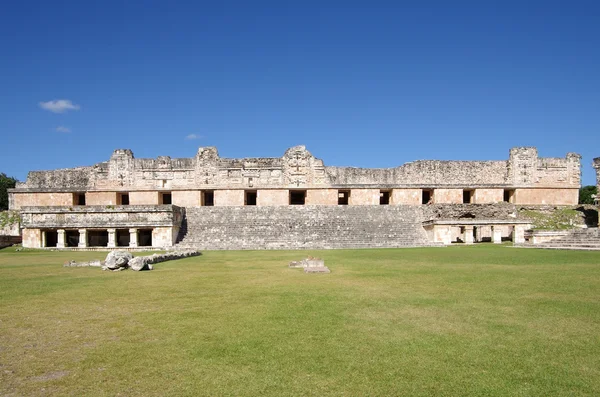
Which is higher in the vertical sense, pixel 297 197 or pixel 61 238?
pixel 297 197

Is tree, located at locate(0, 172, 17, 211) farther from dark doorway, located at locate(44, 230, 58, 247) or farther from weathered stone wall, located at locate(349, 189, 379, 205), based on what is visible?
weathered stone wall, located at locate(349, 189, 379, 205)

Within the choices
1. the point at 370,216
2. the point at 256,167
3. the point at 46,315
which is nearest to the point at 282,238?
the point at 370,216

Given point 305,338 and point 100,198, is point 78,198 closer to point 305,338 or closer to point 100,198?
point 100,198

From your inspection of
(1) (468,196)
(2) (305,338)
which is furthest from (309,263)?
(1) (468,196)

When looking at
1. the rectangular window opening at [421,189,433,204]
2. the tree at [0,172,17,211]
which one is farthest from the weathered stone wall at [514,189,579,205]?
the tree at [0,172,17,211]

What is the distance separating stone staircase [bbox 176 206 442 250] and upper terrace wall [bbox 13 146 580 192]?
12.0ft

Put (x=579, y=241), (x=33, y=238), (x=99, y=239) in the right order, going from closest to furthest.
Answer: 1. (x=579, y=241)
2. (x=33, y=238)
3. (x=99, y=239)

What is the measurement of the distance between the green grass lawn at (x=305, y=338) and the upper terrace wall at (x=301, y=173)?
19705 millimetres

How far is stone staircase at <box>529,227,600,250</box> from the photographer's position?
50.7ft

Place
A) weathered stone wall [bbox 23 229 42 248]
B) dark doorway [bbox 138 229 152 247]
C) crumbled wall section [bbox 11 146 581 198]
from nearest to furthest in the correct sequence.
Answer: weathered stone wall [bbox 23 229 42 248]
dark doorway [bbox 138 229 152 247]
crumbled wall section [bbox 11 146 581 198]

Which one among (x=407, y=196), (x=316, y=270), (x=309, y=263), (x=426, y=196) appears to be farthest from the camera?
(x=426, y=196)

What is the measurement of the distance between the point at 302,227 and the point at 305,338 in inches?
690

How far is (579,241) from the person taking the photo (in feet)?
54.0

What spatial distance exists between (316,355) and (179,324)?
181cm
